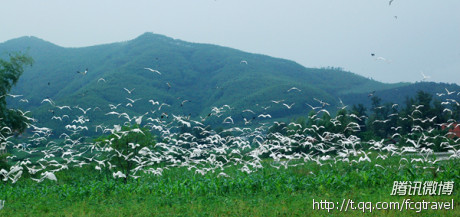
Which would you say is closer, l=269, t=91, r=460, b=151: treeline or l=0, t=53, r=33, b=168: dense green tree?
l=0, t=53, r=33, b=168: dense green tree

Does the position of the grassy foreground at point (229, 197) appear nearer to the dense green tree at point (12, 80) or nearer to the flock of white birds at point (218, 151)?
the flock of white birds at point (218, 151)

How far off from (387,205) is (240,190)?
573 centimetres

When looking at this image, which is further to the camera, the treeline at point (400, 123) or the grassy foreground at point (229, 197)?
the treeline at point (400, 123)

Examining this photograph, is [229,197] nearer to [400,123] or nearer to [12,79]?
[12,79]

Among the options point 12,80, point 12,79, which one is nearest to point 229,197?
point 12,79

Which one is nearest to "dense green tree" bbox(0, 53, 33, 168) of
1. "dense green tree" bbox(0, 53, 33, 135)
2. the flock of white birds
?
"dense green tree" bbox(0, 53, 33, 135)

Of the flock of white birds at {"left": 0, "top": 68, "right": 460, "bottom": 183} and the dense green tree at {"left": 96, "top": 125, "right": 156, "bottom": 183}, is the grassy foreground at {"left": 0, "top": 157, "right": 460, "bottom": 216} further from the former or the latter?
the dense green tree at {"left": 96, "top": 125, "right": 156, "bottom": 183}

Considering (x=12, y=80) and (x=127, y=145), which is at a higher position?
(x=12, y=80)

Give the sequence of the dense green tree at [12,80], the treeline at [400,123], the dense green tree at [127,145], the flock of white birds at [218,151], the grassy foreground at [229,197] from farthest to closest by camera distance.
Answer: the treeline at [400,123]
the dense green tree at [12,80]
the dense green tree at [127,145]
the flock of white birds at [218,151]
the grassy foreground at [229,197]

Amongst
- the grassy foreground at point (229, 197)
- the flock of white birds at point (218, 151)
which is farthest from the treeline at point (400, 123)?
the grassy foreground at point (229, 197)

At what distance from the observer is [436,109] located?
170 feet

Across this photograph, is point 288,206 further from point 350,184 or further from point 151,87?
point 151,87

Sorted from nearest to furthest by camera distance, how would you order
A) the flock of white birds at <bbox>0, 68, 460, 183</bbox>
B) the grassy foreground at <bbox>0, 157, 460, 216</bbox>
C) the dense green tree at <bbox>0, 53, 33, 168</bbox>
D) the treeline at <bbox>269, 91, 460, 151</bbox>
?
the grassy foreground at <bbox>0, 157, 460, 216</bbox>
the flock of white birds at <bbox>0, 68, 460, 183</bbox>
the dense green tree at <bbox>0, 53, 33, 168</bbox>
the treeline at <bbox>269, 91, 460, 151</bbox>

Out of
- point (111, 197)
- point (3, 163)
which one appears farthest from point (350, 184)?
point (3, 163)
